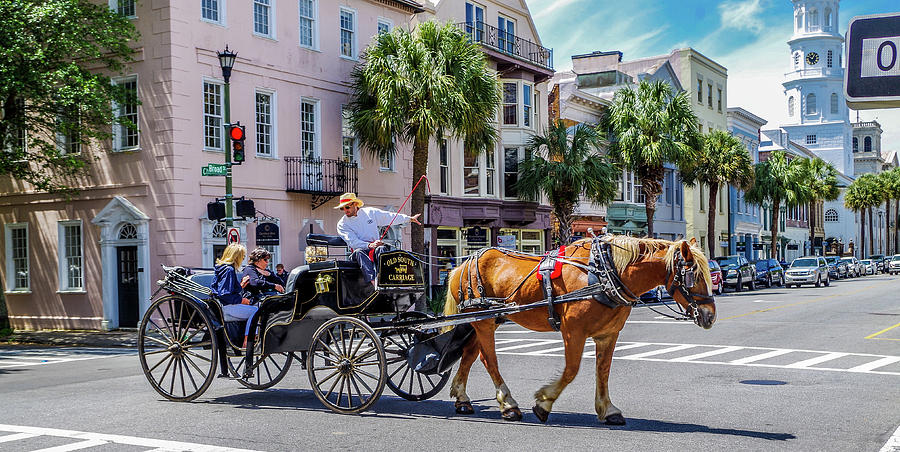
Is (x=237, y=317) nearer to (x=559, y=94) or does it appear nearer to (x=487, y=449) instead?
(x=487, y=449)

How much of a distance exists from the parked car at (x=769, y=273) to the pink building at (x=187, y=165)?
29.2m

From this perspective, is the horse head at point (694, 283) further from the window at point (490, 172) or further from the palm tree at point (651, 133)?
the palm tree at point (651, 133)

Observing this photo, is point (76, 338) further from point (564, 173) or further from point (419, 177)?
point (564, 173)

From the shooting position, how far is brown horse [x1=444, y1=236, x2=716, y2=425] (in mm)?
A: 8278

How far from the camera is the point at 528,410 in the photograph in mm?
9711

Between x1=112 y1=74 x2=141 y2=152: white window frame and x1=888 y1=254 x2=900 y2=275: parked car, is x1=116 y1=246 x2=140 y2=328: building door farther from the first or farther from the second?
x1=888 y1=254 x2=900 y2=275: parked car

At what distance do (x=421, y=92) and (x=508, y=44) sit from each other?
12310mm

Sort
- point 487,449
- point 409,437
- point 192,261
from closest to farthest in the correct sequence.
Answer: point 487,449
point 409,437
point 192,261

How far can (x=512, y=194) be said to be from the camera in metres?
37.7

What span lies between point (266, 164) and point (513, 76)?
49.5ft

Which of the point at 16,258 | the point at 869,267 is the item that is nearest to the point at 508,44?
the point at 16,258

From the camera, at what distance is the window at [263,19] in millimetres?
25578

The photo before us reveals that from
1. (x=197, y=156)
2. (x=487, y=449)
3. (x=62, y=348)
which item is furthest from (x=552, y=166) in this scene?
(x=487, y=449)

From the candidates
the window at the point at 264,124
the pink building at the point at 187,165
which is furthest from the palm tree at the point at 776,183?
the window at the point at 264,124
